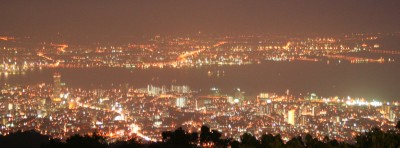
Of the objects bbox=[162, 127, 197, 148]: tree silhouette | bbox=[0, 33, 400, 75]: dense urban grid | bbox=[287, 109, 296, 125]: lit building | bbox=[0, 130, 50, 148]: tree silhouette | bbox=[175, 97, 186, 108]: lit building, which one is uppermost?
bbox=[0, 33, 400, 75]: dense urban grid

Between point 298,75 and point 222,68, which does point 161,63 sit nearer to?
point 222,68

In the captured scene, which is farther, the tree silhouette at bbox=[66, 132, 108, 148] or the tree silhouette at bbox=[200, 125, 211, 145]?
the tree silhouette at bbox=[200, 125, 211, 145]

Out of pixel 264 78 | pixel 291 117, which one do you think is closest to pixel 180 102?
pixel 291 117

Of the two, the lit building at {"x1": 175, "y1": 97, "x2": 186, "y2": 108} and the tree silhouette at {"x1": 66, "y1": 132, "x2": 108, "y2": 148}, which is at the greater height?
the tree silhouette at {"x1": 66, "y1": 132, "x2": 108, "y2": 148}

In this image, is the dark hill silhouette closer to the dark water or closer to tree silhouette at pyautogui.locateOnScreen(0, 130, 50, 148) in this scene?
tree silhouette at pyautogui.locateOnScreen(0, 130, 50, 148)

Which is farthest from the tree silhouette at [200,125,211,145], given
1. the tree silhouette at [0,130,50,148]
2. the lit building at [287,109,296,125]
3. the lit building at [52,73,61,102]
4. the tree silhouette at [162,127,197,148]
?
the lit building at [52,73,61,102]
